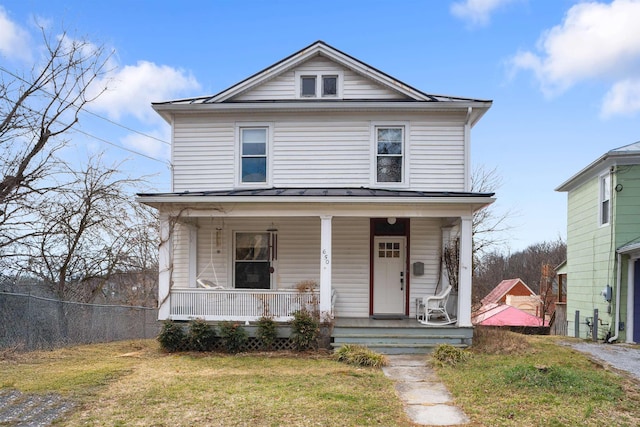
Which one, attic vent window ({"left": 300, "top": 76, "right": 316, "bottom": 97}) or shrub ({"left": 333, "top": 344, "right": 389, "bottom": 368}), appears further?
attic vent window ({"left": 300, "top": 76, "right": 316, "bottom": 97})

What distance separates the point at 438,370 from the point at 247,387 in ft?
11.0

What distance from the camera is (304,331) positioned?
923 centimetres

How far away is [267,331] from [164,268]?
264 centimetres

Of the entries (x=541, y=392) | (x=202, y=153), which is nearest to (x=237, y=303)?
(x=202, y=153)

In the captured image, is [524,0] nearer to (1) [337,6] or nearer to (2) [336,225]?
(1) [337,6]

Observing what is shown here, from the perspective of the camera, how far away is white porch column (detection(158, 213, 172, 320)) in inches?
382

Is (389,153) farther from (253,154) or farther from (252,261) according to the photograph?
(252,261)

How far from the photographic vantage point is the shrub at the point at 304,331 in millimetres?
9227

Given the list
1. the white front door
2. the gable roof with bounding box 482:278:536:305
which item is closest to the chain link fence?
the white front door

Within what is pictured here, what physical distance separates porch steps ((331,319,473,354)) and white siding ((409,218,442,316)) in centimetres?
162

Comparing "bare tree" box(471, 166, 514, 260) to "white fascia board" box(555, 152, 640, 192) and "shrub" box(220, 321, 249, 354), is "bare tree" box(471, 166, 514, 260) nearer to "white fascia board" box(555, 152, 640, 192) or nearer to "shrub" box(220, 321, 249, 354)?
"white fascia board" box(555, 152, 640, 192)

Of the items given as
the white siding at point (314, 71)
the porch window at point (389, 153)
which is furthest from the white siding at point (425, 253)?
the white siding at point (314, 71)

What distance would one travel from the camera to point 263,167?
11516 millimetres

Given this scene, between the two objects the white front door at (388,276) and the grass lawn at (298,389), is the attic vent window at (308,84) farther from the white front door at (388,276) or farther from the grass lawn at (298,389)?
the grass lawn at (298,389)
